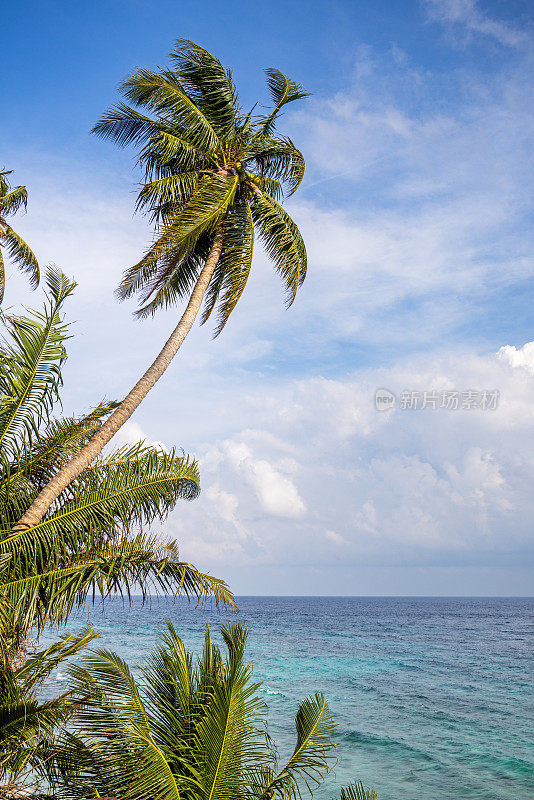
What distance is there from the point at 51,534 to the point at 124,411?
1841 mm

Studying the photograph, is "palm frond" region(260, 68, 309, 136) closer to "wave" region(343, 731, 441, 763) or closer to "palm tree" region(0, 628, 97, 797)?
"palm tree" region(0, 628, 97, 797)

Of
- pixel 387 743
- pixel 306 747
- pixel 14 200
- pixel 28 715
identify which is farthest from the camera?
pixel 387 743

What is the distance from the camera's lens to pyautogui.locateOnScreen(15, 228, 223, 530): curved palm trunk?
6.27m

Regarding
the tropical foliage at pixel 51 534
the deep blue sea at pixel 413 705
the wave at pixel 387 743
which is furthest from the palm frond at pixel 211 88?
the wave at pixel 387 743

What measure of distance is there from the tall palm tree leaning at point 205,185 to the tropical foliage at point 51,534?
2.07 metres

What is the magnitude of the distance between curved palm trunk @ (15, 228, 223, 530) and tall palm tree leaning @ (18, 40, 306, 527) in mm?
30

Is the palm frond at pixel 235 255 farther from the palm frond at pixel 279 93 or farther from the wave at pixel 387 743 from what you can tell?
the wave at pixel 387 743

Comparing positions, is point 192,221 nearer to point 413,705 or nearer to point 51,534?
point 51,534

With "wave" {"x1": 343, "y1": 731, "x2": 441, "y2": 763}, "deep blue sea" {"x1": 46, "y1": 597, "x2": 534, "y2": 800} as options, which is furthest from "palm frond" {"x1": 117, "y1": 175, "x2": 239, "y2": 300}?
"wave" {"x1": 343, "y1": 731, "x2": 441, "y2": 763}

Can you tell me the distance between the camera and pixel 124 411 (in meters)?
7.25

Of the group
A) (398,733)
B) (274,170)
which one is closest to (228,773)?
(274,170)

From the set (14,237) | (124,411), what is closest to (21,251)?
(14,237)

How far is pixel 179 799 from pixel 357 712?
2486cm

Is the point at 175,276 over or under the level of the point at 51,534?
over
